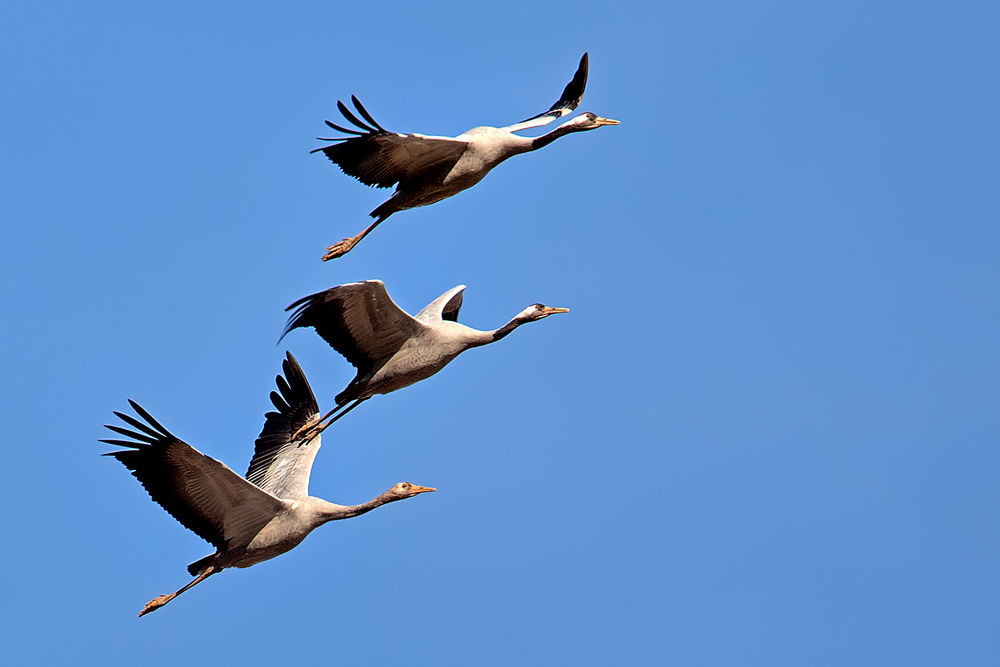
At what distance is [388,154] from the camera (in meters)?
18.3

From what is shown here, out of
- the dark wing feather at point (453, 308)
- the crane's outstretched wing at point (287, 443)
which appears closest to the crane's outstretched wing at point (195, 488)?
the crane's outstretched wing at point (287, 443)

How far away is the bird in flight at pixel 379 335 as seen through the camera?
1764cm

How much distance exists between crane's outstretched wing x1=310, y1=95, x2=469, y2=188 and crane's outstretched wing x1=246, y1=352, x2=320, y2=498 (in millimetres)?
3217

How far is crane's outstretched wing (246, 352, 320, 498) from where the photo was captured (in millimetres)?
18953

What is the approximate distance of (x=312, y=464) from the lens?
19.2 m

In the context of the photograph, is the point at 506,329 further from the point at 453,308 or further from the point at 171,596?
the point at 171,596

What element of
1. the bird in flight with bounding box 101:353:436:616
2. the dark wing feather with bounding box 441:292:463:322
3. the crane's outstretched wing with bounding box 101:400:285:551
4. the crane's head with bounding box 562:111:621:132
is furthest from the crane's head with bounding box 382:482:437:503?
the crane's head with bounding box 562:111:621:132

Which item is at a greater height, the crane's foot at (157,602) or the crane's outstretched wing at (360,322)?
the crane's outstretched wing at (360,322)

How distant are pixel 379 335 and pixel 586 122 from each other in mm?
3753

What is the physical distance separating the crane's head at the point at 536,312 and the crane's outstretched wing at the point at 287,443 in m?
2.87

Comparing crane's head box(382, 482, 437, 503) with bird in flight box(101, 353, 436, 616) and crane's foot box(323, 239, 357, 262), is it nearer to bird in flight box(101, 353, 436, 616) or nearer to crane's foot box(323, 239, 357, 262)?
bird in flight box(101, 353, 436, 616)

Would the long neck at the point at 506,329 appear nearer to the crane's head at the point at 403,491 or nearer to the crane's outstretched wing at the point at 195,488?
the crane's head at the point at 403,491

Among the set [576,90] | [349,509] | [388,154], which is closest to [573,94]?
[576,90]

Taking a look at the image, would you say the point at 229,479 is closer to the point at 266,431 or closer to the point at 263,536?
the point at 263,536
